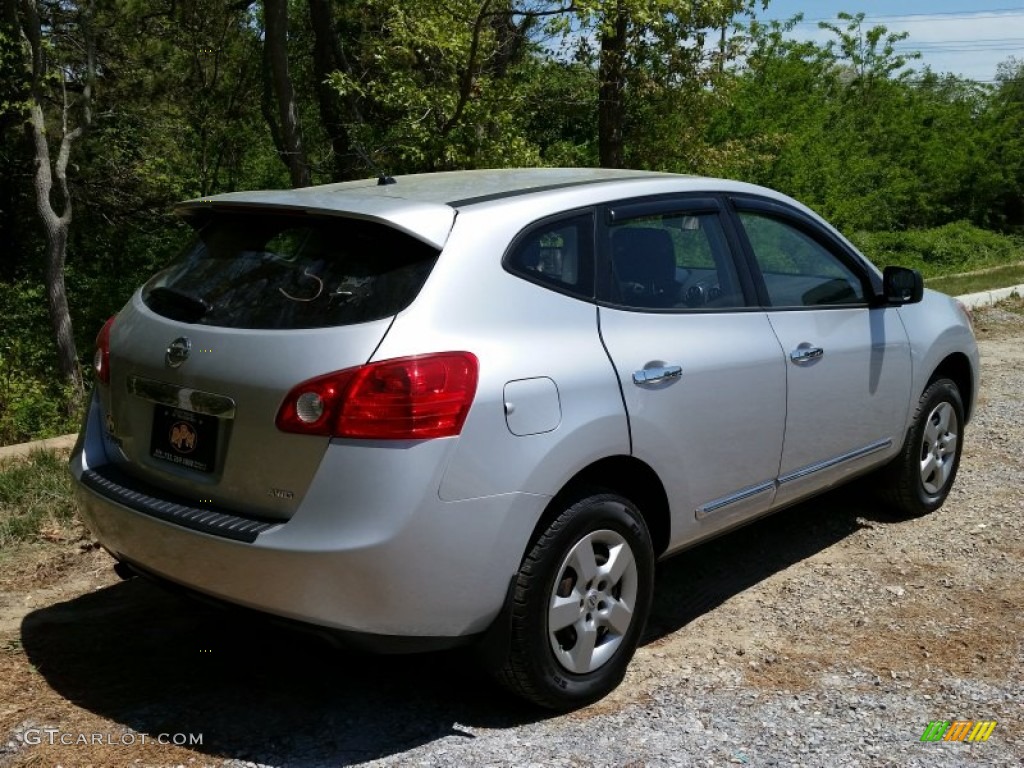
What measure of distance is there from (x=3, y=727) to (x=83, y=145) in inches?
581

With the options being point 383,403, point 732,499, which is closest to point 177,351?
point 383,403

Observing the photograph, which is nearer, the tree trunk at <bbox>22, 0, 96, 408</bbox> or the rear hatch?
the rear hatch

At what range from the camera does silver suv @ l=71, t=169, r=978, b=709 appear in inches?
123

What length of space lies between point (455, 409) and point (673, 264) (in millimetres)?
1431

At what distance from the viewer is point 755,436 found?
4273 millimetres

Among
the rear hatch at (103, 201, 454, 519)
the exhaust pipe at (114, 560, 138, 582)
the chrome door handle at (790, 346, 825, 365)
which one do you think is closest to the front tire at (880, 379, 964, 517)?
the chrome door handle at (790, 346, 825, 365)

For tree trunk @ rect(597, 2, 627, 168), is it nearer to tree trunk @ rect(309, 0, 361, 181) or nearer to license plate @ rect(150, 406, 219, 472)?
tree trunk @ rect(309, 0, 361, 181)

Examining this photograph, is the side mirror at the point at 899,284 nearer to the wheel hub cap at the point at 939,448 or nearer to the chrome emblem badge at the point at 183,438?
the wheel hub cap at the point at 939,448

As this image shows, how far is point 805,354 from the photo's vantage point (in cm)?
453

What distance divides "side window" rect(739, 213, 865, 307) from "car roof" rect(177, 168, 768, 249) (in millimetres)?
241

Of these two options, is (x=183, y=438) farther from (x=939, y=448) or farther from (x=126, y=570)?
(x=939, y=448)

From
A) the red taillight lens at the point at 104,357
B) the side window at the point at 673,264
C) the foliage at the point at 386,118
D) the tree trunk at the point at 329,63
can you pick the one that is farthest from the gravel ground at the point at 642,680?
the tree trunk at the point at 329,63

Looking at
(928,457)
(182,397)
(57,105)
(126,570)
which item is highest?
(57,105)

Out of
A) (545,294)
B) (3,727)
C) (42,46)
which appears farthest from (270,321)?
(42,46)
